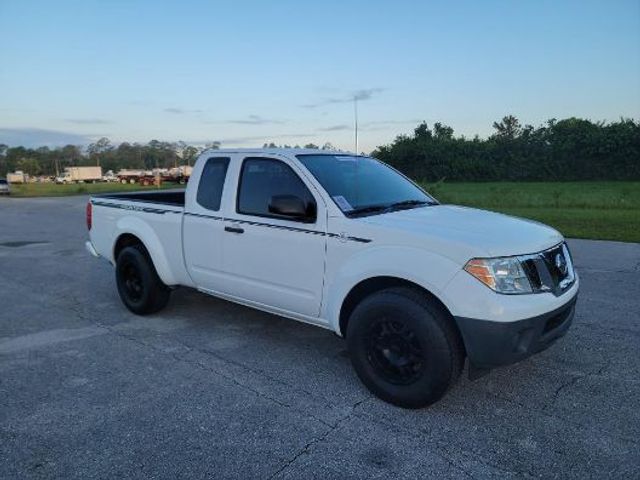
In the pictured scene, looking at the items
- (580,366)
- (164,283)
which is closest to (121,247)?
(164,283)

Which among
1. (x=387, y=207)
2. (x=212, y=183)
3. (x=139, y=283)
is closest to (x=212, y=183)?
(x=212, y=183)

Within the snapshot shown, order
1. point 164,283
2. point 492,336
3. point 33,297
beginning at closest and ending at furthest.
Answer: point 492,336
point 164,283
point 33,297

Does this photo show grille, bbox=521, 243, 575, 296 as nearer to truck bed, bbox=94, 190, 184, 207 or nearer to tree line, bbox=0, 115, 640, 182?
truck bed, bbox=94, 190, 184, 207

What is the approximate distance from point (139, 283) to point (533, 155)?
5864cm

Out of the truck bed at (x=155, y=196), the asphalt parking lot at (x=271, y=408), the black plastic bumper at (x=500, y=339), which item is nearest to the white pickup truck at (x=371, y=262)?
the black plastic bumper at (x=500, y=339)

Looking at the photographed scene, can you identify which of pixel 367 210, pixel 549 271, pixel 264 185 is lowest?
pixel 549 271

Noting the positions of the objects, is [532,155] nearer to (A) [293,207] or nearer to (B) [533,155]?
(B) [533,155]

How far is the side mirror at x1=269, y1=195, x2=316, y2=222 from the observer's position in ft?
13.0

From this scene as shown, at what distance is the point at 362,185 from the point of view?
4441 mm

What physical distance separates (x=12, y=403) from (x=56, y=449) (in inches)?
34.2

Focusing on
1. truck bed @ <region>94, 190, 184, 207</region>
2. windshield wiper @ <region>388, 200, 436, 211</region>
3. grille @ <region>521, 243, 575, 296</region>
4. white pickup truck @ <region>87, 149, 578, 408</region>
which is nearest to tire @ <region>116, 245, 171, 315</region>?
white pickup truck @ <region>87, 149, 578, 408</region>

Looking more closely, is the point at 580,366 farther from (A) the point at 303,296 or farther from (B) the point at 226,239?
(B) the point at 226,239

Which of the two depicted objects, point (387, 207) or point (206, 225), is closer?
point (387, 207)

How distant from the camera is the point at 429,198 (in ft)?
16.1
